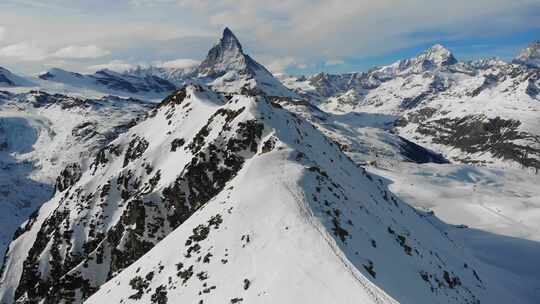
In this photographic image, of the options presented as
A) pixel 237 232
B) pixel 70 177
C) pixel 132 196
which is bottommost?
pixel 70 177

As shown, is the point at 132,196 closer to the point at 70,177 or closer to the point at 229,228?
the point at 229,228

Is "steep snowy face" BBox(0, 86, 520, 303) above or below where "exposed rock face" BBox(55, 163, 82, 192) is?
above

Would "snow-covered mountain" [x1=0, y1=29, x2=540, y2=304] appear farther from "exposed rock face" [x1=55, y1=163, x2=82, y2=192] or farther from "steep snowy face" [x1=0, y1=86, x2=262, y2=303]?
"exposed rock face" [x1=55, y1=163, x2=82, y2=192]

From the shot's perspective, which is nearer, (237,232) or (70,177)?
(237,232)

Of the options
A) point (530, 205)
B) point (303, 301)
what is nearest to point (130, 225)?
point (303, 301)

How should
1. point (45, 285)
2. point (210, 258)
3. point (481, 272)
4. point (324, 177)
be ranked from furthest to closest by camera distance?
point (45, 285), point (481, 272), point (324, 177), point (210, 258)

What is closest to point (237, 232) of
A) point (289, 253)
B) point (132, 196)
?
point (289, 253)

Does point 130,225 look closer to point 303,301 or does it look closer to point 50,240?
point 50,240

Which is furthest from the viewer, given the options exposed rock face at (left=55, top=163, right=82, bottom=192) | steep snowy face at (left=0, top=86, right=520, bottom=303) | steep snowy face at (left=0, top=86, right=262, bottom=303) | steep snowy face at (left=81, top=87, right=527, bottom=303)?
exposed rock face at (left=55, top=163, right=82, bottom=192)

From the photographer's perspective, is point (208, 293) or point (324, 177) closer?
point (208, 293)

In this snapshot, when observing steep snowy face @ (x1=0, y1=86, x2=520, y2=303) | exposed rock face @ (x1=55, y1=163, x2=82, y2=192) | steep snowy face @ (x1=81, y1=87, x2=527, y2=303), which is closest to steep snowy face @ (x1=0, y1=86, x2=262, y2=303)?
steep snowy face @ (x1=0, y1=86, x2=520, y2=303)

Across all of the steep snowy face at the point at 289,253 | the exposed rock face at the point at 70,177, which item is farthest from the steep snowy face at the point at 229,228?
the exposed rock face at the point at 70,177
